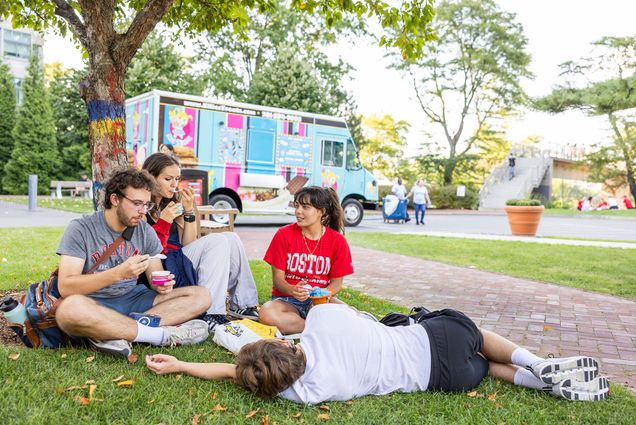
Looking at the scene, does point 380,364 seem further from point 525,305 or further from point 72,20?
point 72,20

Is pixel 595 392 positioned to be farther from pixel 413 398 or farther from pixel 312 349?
pixel 312 349

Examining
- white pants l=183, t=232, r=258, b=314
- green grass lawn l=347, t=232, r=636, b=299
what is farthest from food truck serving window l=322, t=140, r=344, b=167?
white pants l=183, t=232, r=258, b=314

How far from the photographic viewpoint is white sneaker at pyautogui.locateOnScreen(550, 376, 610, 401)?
2.91m

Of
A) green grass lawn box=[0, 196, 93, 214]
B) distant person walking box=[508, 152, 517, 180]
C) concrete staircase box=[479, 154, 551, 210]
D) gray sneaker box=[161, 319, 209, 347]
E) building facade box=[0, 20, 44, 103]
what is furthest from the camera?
distant person walking box=[508, 152, 517, 180]

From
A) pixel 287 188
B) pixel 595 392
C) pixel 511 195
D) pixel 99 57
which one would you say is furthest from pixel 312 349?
pixel 511 195

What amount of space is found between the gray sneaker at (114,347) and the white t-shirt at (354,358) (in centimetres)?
107

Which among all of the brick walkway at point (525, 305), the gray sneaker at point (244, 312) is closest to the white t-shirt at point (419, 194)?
the brick walkway at point (525, 305)

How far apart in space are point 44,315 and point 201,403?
48.5 inches

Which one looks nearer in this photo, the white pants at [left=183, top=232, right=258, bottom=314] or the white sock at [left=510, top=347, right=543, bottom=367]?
the white sock at [left=510, top=347, right=543, bottom=367]

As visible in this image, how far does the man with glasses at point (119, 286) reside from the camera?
3.16 metres

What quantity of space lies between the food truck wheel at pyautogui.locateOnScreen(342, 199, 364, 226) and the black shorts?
41.7ft

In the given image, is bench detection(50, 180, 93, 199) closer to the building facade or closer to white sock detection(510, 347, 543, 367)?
the building facade

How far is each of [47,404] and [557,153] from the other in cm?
4116

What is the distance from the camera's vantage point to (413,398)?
9.50 ft
